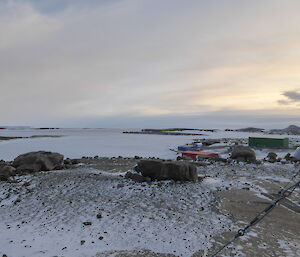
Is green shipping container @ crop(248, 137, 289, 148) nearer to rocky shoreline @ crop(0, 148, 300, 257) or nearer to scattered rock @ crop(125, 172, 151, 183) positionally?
rocky shoreline @ crop(0, 148, 300, 257)

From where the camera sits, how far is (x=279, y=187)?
19.2m

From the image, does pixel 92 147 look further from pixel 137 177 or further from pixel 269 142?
pixel 269 142

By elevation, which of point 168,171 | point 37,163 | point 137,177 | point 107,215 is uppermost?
point 168,171

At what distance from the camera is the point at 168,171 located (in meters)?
19.0

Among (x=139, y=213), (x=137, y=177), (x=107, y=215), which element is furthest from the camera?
(x=137, y=177)

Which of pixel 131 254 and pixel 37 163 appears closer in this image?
pixel 131 254

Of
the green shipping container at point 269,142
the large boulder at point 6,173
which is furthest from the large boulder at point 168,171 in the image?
the green shipping container at point 269,142

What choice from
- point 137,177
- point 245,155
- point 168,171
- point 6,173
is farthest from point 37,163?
point 245,155

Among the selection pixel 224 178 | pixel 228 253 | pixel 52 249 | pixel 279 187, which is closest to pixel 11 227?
pixel 52 249

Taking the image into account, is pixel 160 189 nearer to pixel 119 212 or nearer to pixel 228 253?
pixel 119 212

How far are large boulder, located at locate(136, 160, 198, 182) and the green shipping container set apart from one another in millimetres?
38997

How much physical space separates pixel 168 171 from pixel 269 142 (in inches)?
1602

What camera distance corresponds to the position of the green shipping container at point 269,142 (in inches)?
2021

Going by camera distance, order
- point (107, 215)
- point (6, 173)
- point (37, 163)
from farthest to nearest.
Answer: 1. point (37, 163)
2. point (6, 173)
3. point (107, 215)
